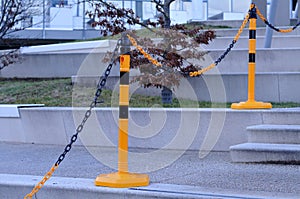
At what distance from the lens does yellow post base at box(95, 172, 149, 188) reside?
6047 mm

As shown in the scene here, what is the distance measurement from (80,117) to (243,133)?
247 centimetres

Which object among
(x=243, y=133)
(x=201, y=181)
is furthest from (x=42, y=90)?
(x=201, y=181)

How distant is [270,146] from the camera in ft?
25.2

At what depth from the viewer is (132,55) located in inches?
419

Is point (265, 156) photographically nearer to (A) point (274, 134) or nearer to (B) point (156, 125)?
(A) point (274, 134)

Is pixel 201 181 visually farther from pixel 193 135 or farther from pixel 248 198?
pixel 193 135

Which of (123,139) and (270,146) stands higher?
(123,139)

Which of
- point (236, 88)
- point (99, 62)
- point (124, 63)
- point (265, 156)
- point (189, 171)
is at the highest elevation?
point (124, 63)

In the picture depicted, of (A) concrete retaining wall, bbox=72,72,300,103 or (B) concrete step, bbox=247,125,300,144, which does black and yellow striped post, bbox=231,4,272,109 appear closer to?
(B) concrete step, bbox=247,125,300,144

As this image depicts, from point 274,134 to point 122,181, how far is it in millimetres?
2653

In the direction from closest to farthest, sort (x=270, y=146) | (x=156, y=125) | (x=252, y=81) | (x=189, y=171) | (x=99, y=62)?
(x=189, y=171), (x=270, y=146), (x=156, y=125), (x=252, y=81), (x=99, y=62)

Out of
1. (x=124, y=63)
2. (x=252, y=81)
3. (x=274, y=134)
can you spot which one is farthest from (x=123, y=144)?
(x=252, y=81)

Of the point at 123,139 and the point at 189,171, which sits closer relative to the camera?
the point at 123,139

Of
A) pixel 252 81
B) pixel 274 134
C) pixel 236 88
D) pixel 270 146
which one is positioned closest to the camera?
pixel 270 146
